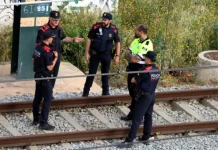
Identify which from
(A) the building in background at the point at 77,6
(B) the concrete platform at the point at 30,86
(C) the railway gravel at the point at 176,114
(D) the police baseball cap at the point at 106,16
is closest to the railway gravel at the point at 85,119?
(B) the concrete platform at the point at 30,86

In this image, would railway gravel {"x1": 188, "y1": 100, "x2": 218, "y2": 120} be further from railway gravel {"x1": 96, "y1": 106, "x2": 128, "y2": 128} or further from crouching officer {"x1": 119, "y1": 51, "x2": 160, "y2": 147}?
crouching officer {"x1": 119, "y1": 51, "x2": 160, "y2": 147}

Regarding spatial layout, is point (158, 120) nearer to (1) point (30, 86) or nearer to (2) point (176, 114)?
(2) point (176, 114)

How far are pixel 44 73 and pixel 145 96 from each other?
5.14 ft

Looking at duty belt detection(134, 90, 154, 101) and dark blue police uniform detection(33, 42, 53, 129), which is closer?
→ duty belt detection(134, 90, 154, 101)

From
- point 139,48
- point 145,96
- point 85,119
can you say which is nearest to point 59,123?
point 85,119

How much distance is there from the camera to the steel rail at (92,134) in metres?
9.92

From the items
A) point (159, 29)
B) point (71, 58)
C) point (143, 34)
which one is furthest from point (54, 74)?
point (159, 29)

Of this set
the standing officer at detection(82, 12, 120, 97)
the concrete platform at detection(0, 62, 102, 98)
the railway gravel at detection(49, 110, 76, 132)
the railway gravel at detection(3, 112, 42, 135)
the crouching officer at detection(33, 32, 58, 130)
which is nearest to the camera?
the crouching officer at detection(33, 32, 58, 130)

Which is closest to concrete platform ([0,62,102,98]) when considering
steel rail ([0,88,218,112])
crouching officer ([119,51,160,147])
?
steel rail ([0,88,218,112])

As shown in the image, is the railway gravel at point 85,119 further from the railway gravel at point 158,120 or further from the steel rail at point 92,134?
the railway gravel at point 158,120

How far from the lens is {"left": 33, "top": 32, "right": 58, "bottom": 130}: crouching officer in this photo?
1000 centimetres

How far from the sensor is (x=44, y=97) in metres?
10.4

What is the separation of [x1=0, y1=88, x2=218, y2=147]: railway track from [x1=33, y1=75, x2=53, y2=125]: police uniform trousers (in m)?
0.27

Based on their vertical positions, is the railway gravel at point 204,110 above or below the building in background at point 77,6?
below
